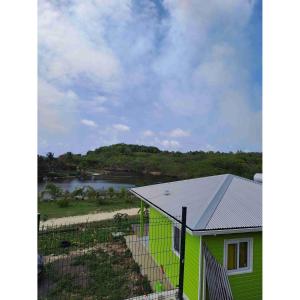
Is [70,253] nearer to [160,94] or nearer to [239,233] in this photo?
[239,233]

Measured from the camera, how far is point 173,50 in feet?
21.9

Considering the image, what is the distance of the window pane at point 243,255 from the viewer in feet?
9.07

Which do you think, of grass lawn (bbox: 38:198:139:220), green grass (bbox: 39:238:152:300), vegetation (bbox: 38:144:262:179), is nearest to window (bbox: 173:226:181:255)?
green grass (bbox: 39:238:152:300)

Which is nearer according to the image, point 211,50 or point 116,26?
point 116,26

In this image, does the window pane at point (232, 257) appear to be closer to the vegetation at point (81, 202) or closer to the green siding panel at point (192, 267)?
the green siding panel at point (192, 267)

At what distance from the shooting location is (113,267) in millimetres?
3709

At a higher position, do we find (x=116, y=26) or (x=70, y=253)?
(x=116, y=26)

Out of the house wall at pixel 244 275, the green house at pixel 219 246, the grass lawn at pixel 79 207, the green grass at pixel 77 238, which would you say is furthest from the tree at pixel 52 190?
the house wall at pixel 244 275

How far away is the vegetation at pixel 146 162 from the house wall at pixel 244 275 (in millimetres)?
5830

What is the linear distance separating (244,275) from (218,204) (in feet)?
2.43
